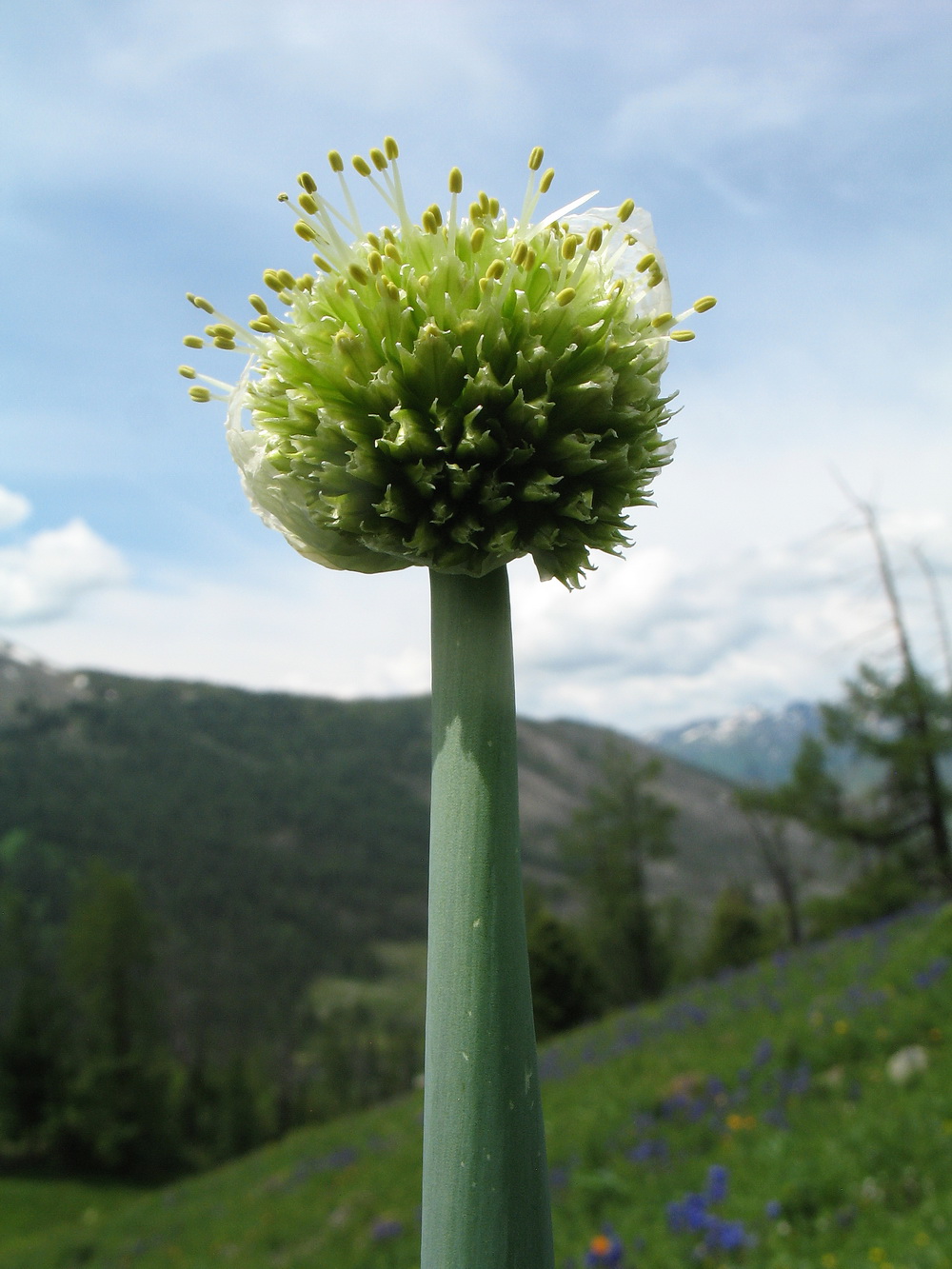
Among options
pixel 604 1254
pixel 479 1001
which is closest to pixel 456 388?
pixel 479 1001

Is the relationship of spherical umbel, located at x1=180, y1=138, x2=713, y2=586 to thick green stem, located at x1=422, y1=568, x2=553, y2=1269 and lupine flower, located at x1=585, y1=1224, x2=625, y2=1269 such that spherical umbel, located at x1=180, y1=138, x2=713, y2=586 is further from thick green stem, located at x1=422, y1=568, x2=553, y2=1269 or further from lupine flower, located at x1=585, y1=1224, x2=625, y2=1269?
lupine flower, located at x1=585, y1=1224, x2=625, y2=1269

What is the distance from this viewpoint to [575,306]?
1.74 m

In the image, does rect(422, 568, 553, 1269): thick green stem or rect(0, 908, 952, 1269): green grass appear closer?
rect(422, 568, 553, 1269): thick green stem

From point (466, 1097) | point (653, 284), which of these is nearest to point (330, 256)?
point (653, 284)

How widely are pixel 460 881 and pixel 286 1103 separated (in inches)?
3338

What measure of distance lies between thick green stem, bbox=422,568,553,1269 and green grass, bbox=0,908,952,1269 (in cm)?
575

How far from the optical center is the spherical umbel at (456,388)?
1671 mm

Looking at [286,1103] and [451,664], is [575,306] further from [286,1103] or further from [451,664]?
[286,1103]

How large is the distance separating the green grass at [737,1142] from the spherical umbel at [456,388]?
244 inches

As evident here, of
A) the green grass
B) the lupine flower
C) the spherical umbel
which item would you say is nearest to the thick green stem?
the spherical umbel

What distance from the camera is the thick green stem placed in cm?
140

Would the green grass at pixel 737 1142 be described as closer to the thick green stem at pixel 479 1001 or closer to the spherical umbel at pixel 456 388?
the thick green stem at pixel 479 1001

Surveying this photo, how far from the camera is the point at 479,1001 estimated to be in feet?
4.77

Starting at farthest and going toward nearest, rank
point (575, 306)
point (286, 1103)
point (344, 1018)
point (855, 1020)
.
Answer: point (344, 1018) → point (286, 1103) → point (855, 1020) → point (575, 306)
